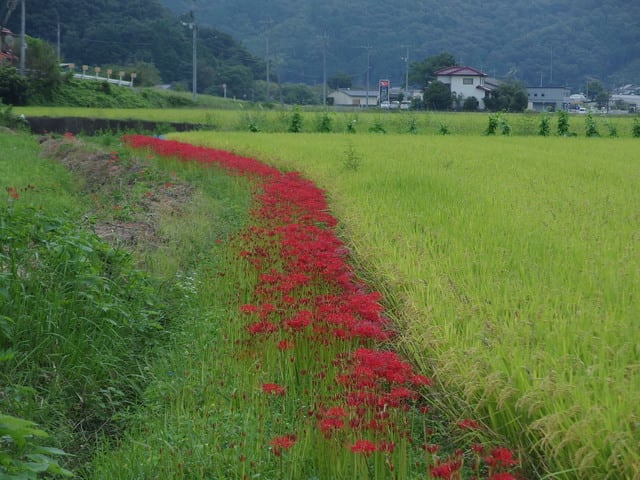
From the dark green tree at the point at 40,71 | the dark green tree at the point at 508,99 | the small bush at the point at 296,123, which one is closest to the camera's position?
the small bush at the point at 296,123

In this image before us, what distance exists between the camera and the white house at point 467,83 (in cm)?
5203

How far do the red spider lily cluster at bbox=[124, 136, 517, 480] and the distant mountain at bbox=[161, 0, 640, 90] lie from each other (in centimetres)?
6823

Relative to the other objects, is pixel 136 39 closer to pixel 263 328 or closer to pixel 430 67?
pixel 430 67

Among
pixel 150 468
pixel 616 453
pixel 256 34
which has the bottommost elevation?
pixel 150 468

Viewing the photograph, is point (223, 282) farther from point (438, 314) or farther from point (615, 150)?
point (615, 150)

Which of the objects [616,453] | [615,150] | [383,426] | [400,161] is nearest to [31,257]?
[383,426]

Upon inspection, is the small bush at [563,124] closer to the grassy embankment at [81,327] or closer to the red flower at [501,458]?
the grassy embankment at [81,327]

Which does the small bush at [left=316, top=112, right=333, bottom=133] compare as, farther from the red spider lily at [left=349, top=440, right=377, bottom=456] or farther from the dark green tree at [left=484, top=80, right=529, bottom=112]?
the red spider lily at [left=349, top=440, right=377, bottom=456]

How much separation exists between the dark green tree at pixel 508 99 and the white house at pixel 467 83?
9.92 ft

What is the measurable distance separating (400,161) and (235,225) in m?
4.30

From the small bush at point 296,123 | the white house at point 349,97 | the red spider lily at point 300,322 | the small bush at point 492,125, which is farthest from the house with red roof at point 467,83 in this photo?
the red spider lily at point 300,322

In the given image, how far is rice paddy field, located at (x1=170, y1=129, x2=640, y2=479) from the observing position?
2.67 metres

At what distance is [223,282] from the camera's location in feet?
17.8

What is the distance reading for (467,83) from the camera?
53.0 m
